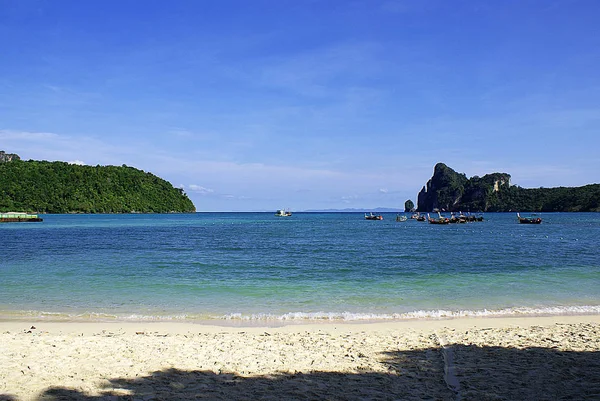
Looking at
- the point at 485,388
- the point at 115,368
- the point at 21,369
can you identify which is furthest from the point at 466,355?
the point at 21,369

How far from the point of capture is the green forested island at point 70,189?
5576 inches

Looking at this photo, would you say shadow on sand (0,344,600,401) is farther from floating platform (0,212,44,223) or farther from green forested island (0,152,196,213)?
green forested island (0,152,196,213)

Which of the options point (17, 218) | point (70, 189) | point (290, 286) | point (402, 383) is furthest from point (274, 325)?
point (70, 189)

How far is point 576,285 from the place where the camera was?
17750 mm

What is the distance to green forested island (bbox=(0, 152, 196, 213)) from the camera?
141625 mm

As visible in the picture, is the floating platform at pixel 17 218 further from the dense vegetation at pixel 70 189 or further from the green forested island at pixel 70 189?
the dense vegetation at pixel 70 189

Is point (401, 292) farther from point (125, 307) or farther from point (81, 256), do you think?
point (81, 256)

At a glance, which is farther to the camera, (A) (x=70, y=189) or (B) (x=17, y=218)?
(A) (x=70, y=189)

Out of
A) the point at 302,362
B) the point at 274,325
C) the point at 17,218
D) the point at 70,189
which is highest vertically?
the point at 70,189

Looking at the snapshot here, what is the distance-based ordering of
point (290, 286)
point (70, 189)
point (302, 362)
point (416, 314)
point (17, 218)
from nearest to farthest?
point (302, 362) → point (416, 314) → point (290, 286) → point (17, 218) → point (70, 189)

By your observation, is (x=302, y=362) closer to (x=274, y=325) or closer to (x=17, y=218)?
(x=274, y=325)

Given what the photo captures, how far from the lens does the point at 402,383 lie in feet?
22.4

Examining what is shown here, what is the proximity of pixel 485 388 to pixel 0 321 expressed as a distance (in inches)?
473

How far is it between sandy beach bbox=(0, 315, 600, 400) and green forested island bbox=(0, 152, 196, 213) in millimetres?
142981
